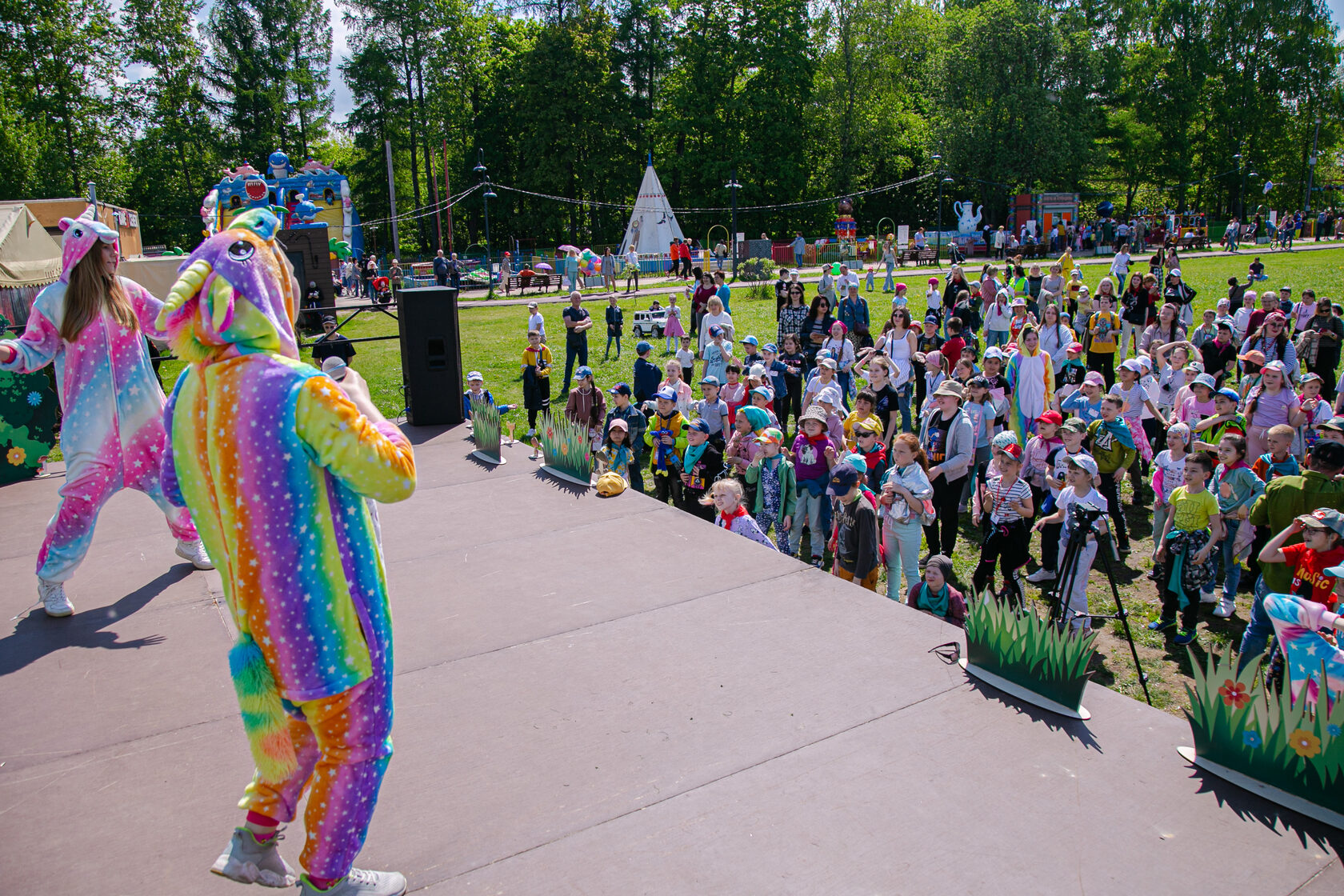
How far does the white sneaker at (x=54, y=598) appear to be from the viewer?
16.0 ft

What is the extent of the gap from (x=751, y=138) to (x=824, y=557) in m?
45.6

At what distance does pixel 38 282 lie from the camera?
43.3 feet

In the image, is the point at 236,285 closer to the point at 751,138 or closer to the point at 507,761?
the point at 507,761

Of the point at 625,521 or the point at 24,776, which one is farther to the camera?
the point at 625,521

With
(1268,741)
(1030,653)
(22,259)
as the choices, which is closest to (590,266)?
(22,259)

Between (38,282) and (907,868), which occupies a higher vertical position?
(38,282)

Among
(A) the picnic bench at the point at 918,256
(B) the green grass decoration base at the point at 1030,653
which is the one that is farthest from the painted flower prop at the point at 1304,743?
(A) the picnic bench at the point at 918,256

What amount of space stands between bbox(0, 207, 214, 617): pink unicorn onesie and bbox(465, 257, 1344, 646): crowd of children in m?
3.66

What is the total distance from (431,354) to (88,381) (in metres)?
4.42

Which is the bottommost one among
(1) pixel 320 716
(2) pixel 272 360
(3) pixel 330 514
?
(1) pixel 320 716

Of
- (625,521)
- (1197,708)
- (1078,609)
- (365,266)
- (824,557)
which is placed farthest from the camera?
(365,266)

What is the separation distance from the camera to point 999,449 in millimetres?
6586

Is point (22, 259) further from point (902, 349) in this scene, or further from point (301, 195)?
point (301, 195)

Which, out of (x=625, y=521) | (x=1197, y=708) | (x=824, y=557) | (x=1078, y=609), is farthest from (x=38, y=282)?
(x=1197, y=708)
